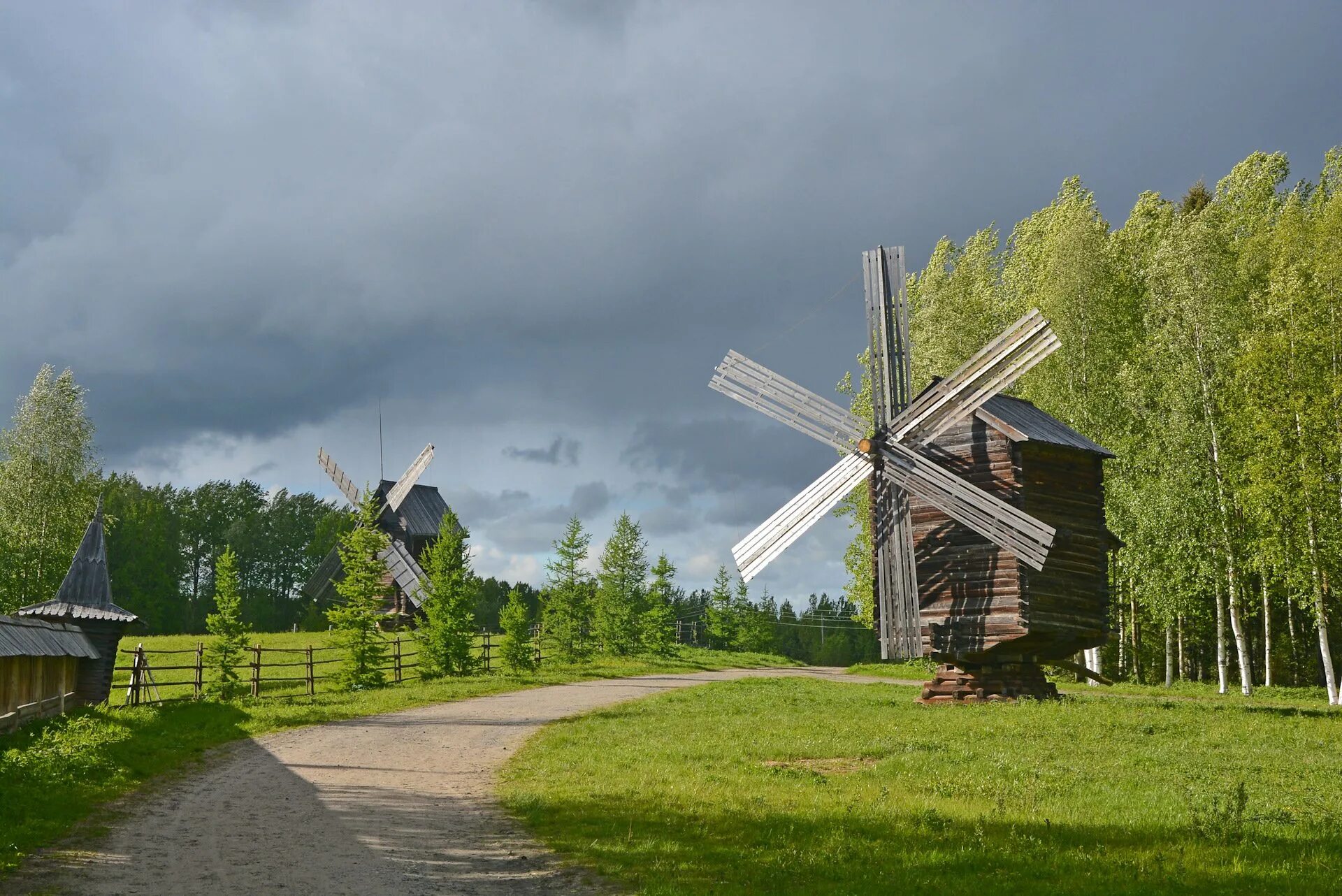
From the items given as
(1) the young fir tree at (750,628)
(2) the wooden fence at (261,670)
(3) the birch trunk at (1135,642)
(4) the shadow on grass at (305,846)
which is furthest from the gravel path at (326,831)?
(1) the young fir tree at (750,628)

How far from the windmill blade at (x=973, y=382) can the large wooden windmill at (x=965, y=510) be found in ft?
0.13

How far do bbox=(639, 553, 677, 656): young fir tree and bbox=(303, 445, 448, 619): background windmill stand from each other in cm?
1231

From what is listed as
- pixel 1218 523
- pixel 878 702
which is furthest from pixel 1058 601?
pixel 1218 523

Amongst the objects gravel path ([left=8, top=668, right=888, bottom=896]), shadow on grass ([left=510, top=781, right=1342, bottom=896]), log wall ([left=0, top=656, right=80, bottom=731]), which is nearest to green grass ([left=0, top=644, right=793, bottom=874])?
log wall ([left=0, top=656, right=80, bottom=731])

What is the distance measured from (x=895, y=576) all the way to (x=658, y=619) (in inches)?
1237

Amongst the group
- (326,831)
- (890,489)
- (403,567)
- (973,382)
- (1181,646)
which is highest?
(973,382)

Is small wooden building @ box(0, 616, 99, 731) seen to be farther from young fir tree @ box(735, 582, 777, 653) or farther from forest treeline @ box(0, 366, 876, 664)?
young fir tree @ box(735, 582, 777, 653)

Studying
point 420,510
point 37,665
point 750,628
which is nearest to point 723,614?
point 750,628

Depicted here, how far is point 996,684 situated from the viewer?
2533cm

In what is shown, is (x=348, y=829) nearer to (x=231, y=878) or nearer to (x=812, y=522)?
(x=231, y=878)

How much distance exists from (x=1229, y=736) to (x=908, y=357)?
36.8 ft

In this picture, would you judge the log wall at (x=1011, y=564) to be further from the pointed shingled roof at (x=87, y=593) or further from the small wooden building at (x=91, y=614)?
the pointed shingled roof at (x=87, y=593)

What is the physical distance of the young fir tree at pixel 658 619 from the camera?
176 ft

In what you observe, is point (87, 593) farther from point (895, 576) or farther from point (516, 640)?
point (895, 576)
